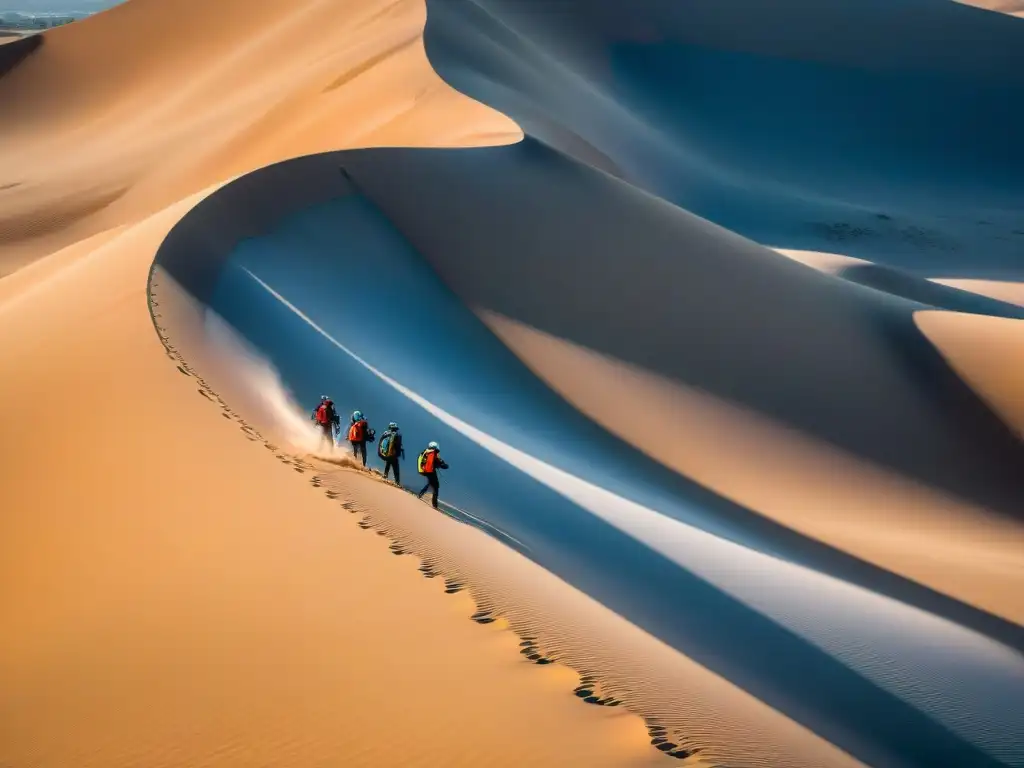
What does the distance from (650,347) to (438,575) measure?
420 inches

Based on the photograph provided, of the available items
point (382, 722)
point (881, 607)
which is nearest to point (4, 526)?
point (382, 722)

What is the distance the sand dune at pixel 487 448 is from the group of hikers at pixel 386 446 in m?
0.38

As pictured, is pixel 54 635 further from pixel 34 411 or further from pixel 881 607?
pixel 881 607

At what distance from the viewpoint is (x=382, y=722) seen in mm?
5195

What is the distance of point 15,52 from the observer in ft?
142

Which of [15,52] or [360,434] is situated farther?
[15,52]

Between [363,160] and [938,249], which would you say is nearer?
[363,160]

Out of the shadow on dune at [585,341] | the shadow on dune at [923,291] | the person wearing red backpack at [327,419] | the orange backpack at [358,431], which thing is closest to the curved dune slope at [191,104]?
the shadow on dune at [585,341]

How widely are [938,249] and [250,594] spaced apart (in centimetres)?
3077

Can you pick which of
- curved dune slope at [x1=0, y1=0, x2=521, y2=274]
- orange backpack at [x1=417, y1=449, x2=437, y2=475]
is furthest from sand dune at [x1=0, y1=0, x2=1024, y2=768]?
orange backpack at [x1=417, y1=449, x2=437, y2=475]

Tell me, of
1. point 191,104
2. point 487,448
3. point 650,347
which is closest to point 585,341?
point 650,347

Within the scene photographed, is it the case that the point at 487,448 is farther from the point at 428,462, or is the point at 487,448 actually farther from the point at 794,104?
the point at 794,104

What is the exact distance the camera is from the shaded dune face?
9008 millimetres

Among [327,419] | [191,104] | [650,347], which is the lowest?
[327,419]
